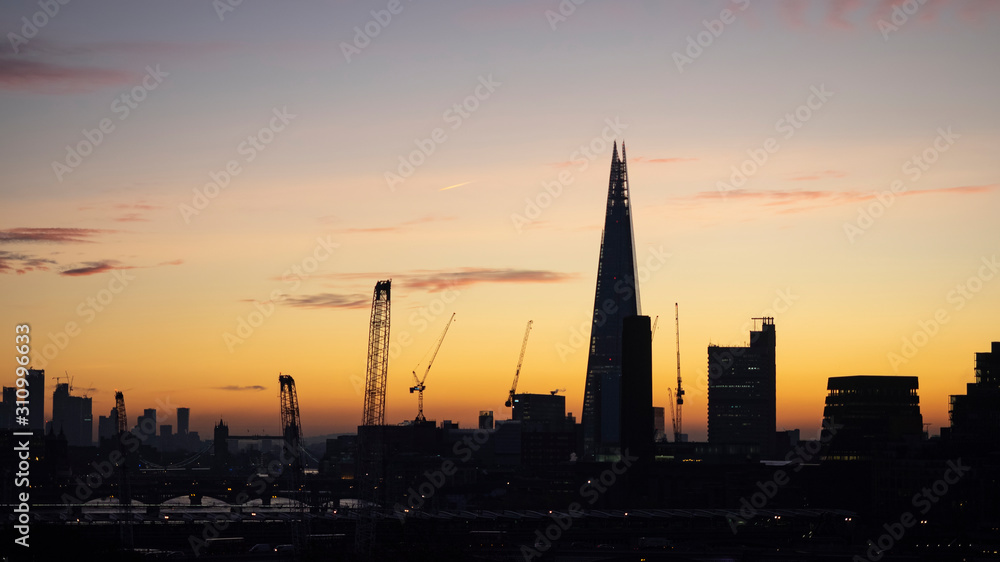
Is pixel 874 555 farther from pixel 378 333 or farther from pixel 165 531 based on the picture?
pixel 165 531

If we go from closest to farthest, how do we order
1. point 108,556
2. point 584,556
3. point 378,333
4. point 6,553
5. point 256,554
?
point 6,553, point 108,556, point 584,556, point 256,554, point 378,333

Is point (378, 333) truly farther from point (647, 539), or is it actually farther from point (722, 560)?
point (722, 560)

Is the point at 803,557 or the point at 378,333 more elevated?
the point at 378,333

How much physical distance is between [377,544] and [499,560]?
23.8 meters

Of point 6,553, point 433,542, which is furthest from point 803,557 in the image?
point 6,553

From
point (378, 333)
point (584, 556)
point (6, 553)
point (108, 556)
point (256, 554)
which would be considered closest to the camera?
point (6, 553)

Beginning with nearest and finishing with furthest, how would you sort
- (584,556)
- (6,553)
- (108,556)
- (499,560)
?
1. (6,553)
2. (108,556)
3. (499,560)
4. (584,556)

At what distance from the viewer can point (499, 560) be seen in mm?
151250

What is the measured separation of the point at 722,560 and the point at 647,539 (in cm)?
3122

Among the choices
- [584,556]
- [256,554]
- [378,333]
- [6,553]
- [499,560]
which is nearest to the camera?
[6,553]

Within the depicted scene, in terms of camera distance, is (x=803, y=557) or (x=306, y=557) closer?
(x=306, y=557)

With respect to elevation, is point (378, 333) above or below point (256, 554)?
above

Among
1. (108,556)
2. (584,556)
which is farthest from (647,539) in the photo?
(108,556)

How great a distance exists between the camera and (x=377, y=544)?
16850 centimetres
